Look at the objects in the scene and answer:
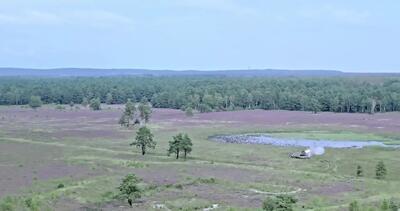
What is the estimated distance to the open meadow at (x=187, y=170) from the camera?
49.5 meters

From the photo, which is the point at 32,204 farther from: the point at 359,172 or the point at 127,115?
the point at 127,115

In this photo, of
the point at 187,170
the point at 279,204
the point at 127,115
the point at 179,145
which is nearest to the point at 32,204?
the point at 279,204

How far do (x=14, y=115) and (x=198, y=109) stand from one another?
5389cm

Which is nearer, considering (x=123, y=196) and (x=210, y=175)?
(x=123, y=196)

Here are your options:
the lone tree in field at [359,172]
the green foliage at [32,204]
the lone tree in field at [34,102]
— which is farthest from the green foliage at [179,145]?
the lone tree in field at [34,102]

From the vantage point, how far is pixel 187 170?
216 feet

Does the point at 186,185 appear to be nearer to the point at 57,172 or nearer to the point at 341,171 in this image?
the point at 57,172

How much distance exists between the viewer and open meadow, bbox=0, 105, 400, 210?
49531mm

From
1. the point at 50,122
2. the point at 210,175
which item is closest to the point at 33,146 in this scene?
the point at 210,175

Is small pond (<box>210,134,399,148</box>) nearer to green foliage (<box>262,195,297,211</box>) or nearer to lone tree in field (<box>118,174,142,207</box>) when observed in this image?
lone tree in field (<box>118,174,142,207</box>)

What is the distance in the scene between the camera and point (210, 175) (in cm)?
6288

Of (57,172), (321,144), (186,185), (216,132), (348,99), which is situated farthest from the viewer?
(348,99)

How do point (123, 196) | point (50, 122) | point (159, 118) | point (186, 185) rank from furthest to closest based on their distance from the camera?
1. point (159, 118)
2. point (50, 122)
3. point (186, 185)
4. point (123, 196)

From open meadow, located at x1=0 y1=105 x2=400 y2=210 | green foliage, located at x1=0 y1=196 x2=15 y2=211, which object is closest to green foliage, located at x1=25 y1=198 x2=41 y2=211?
open meadow, located at x1=0 y1=105 x2=400 y2=210
